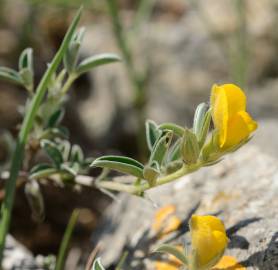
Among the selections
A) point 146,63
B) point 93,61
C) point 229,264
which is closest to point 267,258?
point 229,264

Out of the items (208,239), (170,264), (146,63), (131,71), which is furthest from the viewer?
(146,63)

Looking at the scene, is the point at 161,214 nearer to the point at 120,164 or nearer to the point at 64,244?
the point at 64,244

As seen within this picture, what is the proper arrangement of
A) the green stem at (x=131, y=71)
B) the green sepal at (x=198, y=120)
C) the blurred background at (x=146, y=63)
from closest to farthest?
the green sepal at (x=198, y=120) < the green stem at (x=131, y=71) < the blurred background at (x=146, y=63)

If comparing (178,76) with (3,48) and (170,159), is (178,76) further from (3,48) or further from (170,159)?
(170,159)

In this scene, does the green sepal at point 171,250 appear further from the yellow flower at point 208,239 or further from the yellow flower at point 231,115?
the yellow flower at point 231,115

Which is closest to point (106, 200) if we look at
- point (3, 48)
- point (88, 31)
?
point (3, 48)

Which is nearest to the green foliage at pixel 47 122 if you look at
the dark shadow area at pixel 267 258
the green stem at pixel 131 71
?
the dark shadow area at pixel 267 258
